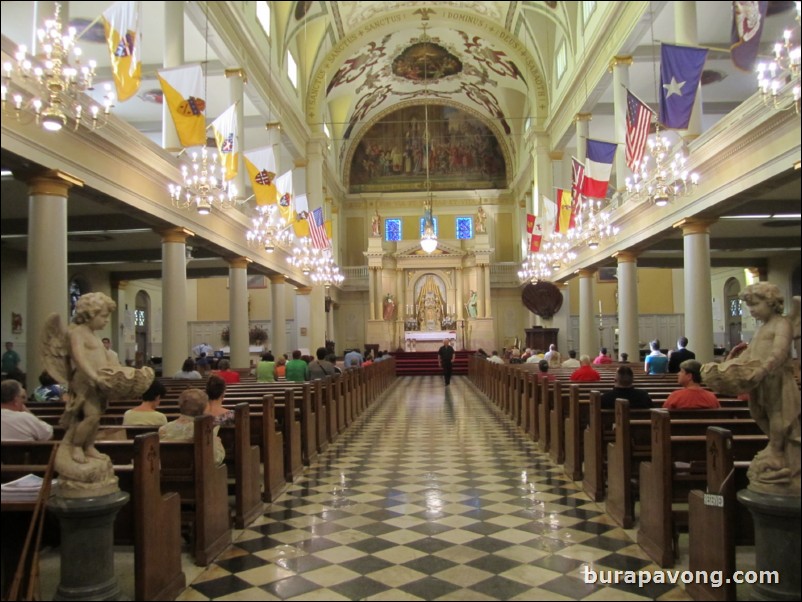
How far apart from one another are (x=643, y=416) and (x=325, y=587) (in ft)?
12.8

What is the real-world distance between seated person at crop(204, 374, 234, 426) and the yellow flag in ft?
20.7

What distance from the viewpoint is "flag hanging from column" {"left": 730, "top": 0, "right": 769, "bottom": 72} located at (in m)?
7.59

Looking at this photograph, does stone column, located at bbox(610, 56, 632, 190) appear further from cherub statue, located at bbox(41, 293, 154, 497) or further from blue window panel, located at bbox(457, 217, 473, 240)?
blue window panel, located at bbox(457, 217, 473, 240)

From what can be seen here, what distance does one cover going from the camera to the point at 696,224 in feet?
44.2

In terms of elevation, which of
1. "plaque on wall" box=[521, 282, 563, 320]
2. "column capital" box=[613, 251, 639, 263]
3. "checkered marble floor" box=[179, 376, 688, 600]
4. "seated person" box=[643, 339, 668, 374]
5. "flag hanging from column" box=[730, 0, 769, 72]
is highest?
"flag hanging from column" box=[730, 0, 769, 72]

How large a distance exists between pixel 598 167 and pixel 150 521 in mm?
13175

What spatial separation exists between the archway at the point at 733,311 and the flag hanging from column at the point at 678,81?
19.8 metres

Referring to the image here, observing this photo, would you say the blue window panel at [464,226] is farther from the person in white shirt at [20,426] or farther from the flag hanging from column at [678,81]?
the person in white shirt at [20,426]

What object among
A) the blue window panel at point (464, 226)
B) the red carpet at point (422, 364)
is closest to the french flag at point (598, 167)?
the red carpet at point (422, 364)

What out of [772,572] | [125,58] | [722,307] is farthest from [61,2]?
[722,307]

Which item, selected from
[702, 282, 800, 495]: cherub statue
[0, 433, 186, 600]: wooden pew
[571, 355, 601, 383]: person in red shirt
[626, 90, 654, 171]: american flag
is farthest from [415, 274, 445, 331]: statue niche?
[702, 282, 800, 495]: cherub statue

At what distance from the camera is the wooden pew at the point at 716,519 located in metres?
3.87

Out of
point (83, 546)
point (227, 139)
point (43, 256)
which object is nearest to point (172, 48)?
point (227, 139)

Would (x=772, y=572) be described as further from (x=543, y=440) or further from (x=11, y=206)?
(x=11, y=206)
